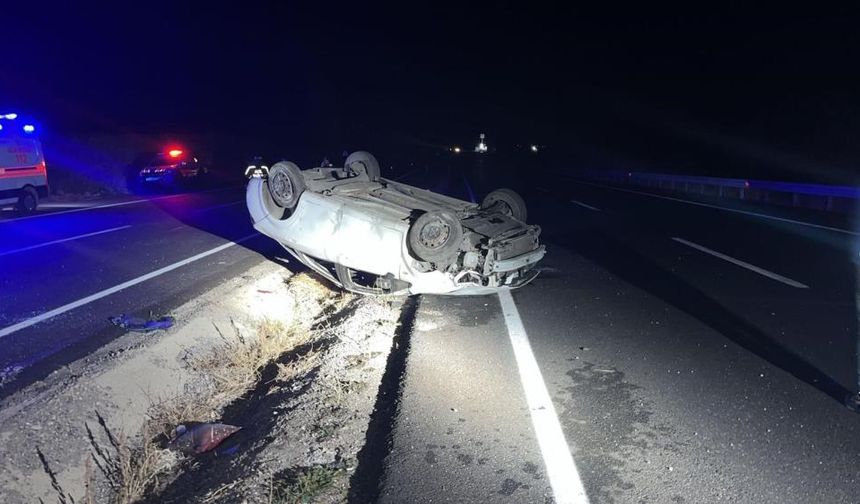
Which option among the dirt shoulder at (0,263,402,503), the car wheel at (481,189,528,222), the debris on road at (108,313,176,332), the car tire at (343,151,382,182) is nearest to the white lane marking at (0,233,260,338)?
the debris on road at (108,313,176,332)

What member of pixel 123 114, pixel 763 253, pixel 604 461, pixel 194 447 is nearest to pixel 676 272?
pixel 763 253

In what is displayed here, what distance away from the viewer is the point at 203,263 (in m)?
9.80

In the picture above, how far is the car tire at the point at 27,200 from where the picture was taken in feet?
57.8

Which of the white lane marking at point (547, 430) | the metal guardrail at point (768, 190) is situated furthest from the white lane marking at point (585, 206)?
the white lane marking at point (547, 430)

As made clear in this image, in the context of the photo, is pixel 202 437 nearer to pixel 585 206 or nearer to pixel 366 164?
pixel 366 164

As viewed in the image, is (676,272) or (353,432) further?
(676,272)

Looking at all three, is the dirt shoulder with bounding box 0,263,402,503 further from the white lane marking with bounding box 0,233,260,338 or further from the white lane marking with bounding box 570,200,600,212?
the white lane marking with bounding box 570,200,600,212

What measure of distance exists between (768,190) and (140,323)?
2006cm

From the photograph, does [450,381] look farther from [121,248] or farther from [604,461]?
[121,248]

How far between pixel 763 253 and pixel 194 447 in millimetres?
9136

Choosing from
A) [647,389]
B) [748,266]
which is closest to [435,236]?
[647,389]

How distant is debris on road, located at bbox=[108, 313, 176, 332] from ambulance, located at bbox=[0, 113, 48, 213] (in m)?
13.0

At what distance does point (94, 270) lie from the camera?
30.1 ft

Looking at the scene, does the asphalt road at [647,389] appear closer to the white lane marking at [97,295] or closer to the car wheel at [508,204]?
the car wheel at [508,204]
